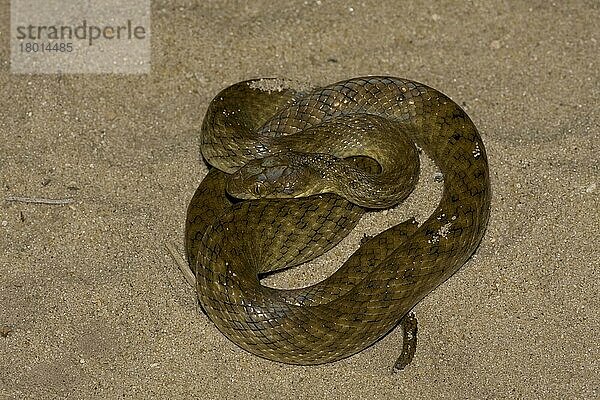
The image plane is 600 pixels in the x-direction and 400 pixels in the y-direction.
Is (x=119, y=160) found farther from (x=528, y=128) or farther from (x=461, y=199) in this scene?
(x=528, y=128)

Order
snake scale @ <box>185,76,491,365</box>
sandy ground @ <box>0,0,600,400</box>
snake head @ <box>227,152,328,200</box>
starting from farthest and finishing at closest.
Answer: snake head @ <box>227,152,328,200</box> < sandy ground @ <box>0,0,600,400</box> < snake scale @ <box>185,76,491,365</box>

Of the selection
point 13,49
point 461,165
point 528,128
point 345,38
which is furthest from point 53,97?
point 528,128

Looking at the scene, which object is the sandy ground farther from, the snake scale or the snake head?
the snake head

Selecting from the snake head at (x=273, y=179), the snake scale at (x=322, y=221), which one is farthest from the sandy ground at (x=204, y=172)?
the snake head at (x=273, y=179)

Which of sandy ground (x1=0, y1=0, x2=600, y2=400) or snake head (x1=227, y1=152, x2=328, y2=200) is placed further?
snake head (x1=227, y1=152, x2=328, y2=200)

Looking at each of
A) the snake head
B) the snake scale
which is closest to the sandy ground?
the snake scale

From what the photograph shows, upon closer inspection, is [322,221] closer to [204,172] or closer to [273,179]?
[273,179]
